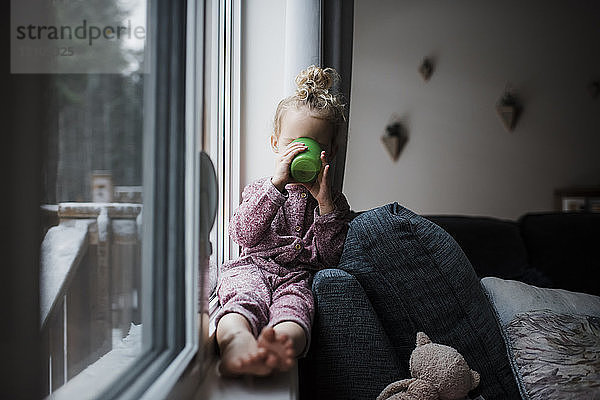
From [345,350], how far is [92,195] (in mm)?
828

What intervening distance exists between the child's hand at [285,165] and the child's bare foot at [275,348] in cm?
57

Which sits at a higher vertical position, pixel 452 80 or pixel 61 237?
pixel 452 80

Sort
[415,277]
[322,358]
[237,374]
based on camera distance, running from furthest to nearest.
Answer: [415,277] → [322,358] → [237,374]

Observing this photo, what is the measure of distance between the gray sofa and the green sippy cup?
0.18m

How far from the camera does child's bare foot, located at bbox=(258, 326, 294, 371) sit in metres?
0.84

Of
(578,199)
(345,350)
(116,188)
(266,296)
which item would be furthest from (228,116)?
(578,199)

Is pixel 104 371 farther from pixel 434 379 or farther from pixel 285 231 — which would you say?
pixel 285 231

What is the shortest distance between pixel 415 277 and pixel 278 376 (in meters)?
0.53

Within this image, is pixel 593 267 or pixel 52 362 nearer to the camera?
pixel 52 362

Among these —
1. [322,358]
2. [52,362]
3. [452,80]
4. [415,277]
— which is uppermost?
[452,80]

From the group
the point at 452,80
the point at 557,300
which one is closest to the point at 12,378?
the point at 557,300

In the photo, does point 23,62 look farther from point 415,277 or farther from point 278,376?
point 415,277

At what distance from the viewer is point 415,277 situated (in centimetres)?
139

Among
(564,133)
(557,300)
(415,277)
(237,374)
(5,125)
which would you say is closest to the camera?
(5,125)
